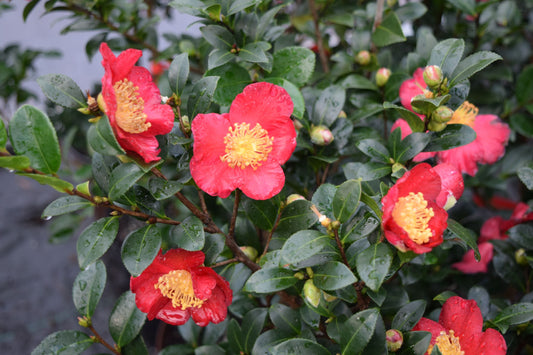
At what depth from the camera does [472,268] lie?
119 centimetres

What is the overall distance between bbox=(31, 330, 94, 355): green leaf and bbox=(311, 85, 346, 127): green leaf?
2.16 feet

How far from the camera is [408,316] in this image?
2.64 feet

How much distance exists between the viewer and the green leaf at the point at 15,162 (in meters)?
0.61

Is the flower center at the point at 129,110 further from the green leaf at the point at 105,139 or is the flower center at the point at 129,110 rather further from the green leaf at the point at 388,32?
the green leaf at the point at 388,32

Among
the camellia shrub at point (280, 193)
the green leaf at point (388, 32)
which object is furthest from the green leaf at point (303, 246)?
the green leaf at point (388, 32)

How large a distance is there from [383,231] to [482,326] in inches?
13.0

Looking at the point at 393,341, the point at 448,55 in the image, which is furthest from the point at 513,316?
the point at 448,55

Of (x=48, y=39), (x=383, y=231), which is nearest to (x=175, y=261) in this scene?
(x=383, y=231)

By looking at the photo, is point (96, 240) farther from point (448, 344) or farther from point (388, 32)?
point (388, 32)

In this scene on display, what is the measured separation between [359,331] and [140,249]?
1.21 feet

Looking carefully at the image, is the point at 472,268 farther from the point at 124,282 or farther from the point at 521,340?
the point at 124,282

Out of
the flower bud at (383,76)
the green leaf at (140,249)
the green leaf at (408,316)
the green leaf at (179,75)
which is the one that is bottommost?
the green leaf at (408,316)

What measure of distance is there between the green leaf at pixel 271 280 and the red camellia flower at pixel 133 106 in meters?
0.25

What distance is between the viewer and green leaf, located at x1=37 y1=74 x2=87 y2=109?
69cm
